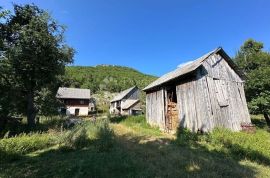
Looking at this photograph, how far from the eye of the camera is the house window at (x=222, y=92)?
1431cm

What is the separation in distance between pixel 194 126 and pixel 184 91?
111 inches

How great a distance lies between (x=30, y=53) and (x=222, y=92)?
16807 mm

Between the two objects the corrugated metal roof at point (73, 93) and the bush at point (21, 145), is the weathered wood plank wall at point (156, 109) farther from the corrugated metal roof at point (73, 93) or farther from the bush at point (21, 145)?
the corrugated metal roof at point (73, 93)

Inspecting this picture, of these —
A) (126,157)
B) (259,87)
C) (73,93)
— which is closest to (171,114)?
(259,87)

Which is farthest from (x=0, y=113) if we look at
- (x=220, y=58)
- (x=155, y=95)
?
(x=220, y=58)

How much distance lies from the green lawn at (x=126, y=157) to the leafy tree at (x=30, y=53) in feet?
29.4

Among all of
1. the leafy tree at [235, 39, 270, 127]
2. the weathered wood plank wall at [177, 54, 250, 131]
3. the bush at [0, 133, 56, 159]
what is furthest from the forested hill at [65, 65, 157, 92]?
the bush at [0, 133, 56, 159]

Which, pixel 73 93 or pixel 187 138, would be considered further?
pixel 73 93

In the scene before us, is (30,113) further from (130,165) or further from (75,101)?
(75,101)

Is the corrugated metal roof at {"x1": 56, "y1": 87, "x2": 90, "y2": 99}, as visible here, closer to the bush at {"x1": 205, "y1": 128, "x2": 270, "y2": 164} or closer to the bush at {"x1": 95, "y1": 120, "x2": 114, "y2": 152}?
the bush at {"x1": 95, "y1": 120, "x2": 114, "y2": 152}

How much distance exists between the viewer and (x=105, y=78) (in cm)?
9912

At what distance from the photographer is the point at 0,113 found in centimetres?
Answer: 1570

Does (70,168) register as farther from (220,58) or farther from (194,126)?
(220,58)

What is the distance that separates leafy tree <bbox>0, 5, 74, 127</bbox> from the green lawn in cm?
895
